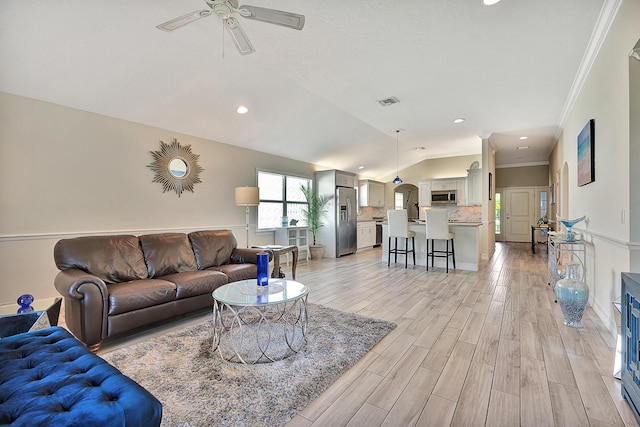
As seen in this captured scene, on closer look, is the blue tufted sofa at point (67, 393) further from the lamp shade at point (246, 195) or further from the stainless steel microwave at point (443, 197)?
the stainless steel microwave at point (443, 197)

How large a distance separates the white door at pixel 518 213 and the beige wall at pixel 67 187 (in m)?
10.3

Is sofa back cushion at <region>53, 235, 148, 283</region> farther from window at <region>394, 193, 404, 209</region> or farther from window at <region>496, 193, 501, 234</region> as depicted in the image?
window at <region>496, 193, 501, 234</region>

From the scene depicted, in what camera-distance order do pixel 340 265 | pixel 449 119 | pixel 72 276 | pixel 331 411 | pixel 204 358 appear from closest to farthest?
pixel 331 411 < pixel 204 358 < pixel 72 276 < pixel 449 119 < pixel 340 265

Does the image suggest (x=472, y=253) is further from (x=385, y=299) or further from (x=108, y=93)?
(x=108, y=93)

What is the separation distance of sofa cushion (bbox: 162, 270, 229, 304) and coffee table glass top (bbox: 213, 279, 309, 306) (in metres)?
0.57

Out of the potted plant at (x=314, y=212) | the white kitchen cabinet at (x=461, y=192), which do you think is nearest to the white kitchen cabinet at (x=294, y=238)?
the potted plant at (x=314, y=212)

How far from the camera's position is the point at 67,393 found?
1072 mm

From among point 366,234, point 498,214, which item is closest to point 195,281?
point 366,234

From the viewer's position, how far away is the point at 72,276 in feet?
8.25

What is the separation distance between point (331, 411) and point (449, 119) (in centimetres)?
536

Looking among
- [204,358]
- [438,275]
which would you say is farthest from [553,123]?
[204,358]

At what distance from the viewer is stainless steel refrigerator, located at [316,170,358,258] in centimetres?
730

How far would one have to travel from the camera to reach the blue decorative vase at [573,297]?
2.73 meters

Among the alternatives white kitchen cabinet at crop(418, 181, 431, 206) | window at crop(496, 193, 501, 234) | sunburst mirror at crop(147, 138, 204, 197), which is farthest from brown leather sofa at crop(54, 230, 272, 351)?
window at crop(496, 193, 501, 234)
